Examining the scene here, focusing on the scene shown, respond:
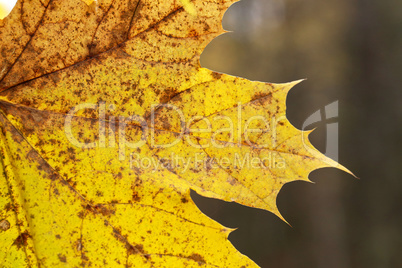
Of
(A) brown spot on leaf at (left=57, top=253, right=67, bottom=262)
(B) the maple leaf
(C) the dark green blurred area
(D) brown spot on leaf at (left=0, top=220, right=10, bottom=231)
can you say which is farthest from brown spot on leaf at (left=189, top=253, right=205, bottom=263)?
(C) the dark green blurred area

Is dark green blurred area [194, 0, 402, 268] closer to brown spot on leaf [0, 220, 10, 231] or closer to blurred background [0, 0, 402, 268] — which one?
blurred background [0, 0, 402, 268]

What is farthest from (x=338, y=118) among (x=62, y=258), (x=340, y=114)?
(x=62, y=258)

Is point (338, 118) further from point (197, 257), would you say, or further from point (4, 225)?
point (4, 225)

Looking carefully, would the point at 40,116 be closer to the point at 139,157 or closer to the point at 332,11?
the point at 139,157

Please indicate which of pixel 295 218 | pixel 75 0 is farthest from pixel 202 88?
pixel 295 218

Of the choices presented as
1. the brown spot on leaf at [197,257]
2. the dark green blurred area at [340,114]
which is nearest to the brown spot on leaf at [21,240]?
the brown spot on leaf at [197,257]
